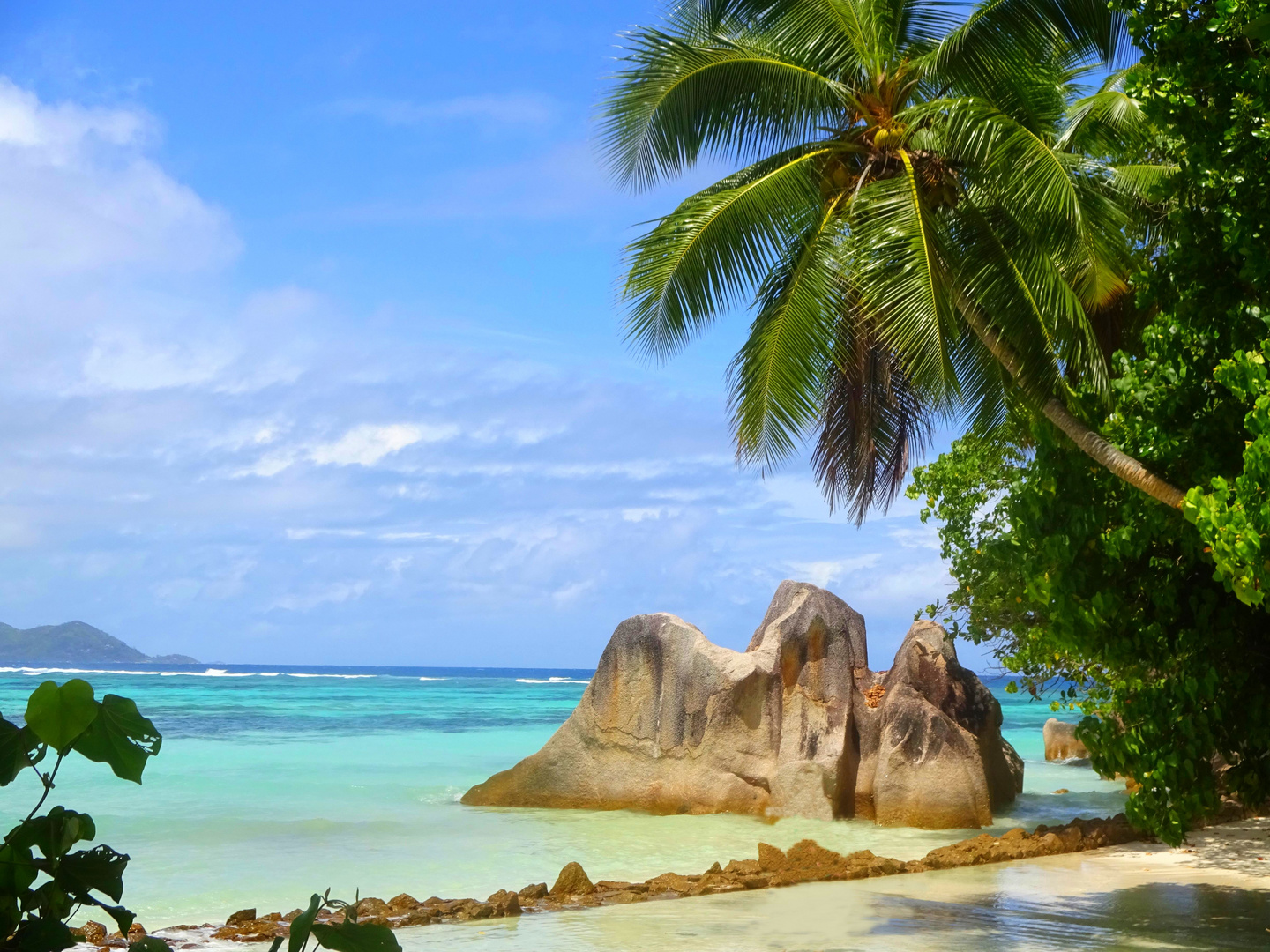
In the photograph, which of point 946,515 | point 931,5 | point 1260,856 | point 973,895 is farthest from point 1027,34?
point 1260,856

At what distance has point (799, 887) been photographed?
31.2 ft

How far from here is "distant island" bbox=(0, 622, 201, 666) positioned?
108188mm

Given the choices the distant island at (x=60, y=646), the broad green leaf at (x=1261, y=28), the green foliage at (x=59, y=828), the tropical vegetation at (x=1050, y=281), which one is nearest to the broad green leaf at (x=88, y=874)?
the green foliage at (x=59, y=828)

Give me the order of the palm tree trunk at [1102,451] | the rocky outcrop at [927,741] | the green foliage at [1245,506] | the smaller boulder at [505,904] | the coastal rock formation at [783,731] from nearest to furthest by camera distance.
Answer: the green foliage at [1245,506] → the palm tree trunk at [1102,451] → the smaller boulder at [505,904] → the rocky outcrop at [927,741] → the coastal rock formation at [783,731]

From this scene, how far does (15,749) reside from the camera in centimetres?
121

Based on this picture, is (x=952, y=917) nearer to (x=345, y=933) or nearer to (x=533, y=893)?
(x=533, y=893)

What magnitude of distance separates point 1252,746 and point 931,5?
6.90m

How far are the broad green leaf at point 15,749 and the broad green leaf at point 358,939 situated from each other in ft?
1.28

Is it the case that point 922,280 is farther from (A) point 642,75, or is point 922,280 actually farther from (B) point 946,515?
(B) point 946,515

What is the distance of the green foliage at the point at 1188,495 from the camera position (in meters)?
6.46

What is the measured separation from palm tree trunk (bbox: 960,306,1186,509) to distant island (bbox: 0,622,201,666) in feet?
378

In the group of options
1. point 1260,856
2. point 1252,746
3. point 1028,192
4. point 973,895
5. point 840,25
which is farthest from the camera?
point 1260,856

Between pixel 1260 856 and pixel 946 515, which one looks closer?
pixel 1260 856

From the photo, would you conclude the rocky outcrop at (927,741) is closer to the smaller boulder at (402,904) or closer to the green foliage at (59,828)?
the smaller boulder at (402,904)
